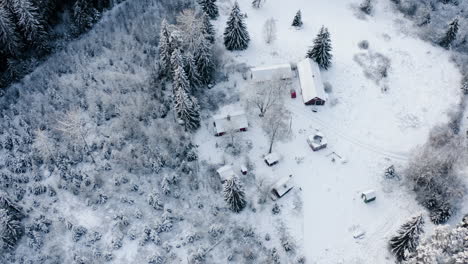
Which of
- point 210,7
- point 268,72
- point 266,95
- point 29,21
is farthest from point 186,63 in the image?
point 29,21

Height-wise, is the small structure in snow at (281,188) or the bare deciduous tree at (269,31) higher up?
the bare deciduous tree at (269,31)

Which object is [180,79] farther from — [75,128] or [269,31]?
[269,31]

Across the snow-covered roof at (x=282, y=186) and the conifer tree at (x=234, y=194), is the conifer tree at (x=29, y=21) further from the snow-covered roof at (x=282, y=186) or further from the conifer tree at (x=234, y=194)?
the snow-covered roof at (x=282, y=186)

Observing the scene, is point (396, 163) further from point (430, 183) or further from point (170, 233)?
point (170, 233)

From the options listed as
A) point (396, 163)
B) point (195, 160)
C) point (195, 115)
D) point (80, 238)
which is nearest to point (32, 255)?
point (80, 238)

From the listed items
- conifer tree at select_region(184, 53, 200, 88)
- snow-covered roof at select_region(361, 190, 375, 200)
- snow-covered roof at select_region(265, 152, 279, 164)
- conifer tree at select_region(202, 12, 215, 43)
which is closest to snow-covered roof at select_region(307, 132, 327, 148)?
snow-covered roof at select_region(265, 152, 279, 164)

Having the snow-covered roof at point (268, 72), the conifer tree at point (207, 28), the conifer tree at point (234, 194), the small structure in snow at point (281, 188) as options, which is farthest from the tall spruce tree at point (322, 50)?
the conifer tree at point (234, 194)
